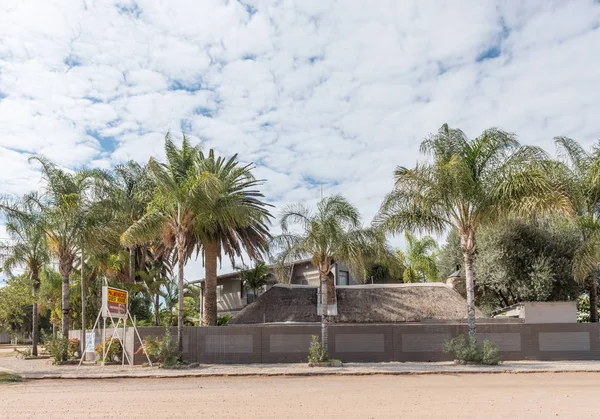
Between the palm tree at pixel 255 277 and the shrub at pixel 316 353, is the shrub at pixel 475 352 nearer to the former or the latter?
the shrub at pixel 316 353

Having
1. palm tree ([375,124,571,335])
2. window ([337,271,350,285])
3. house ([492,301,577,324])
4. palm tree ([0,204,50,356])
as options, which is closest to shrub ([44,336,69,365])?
palm tree ([0,204,50,356])

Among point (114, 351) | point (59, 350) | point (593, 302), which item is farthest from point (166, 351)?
point (593, 302)

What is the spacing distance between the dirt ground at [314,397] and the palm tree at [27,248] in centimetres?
953

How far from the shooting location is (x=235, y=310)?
49.2m

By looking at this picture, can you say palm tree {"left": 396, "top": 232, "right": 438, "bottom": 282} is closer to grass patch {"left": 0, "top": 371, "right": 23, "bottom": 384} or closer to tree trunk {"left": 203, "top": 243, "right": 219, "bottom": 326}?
tree trunk {"left": 203, "top": 243, "right": 219, "bottom": 326}

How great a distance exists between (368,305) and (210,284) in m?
9.98

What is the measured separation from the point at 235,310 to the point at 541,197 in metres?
30.6

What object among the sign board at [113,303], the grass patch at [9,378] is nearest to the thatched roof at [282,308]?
the sign board at [113,303]

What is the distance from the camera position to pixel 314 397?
1598cm

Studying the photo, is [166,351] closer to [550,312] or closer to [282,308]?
[282,308]

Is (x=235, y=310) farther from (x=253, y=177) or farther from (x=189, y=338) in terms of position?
(x=189, y=338)

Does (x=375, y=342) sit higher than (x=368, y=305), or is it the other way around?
(x=368, y=305)

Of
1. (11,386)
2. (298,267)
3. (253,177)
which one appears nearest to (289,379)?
(11,386)

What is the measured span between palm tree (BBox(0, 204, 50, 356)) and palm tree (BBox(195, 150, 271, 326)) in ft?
27.1
